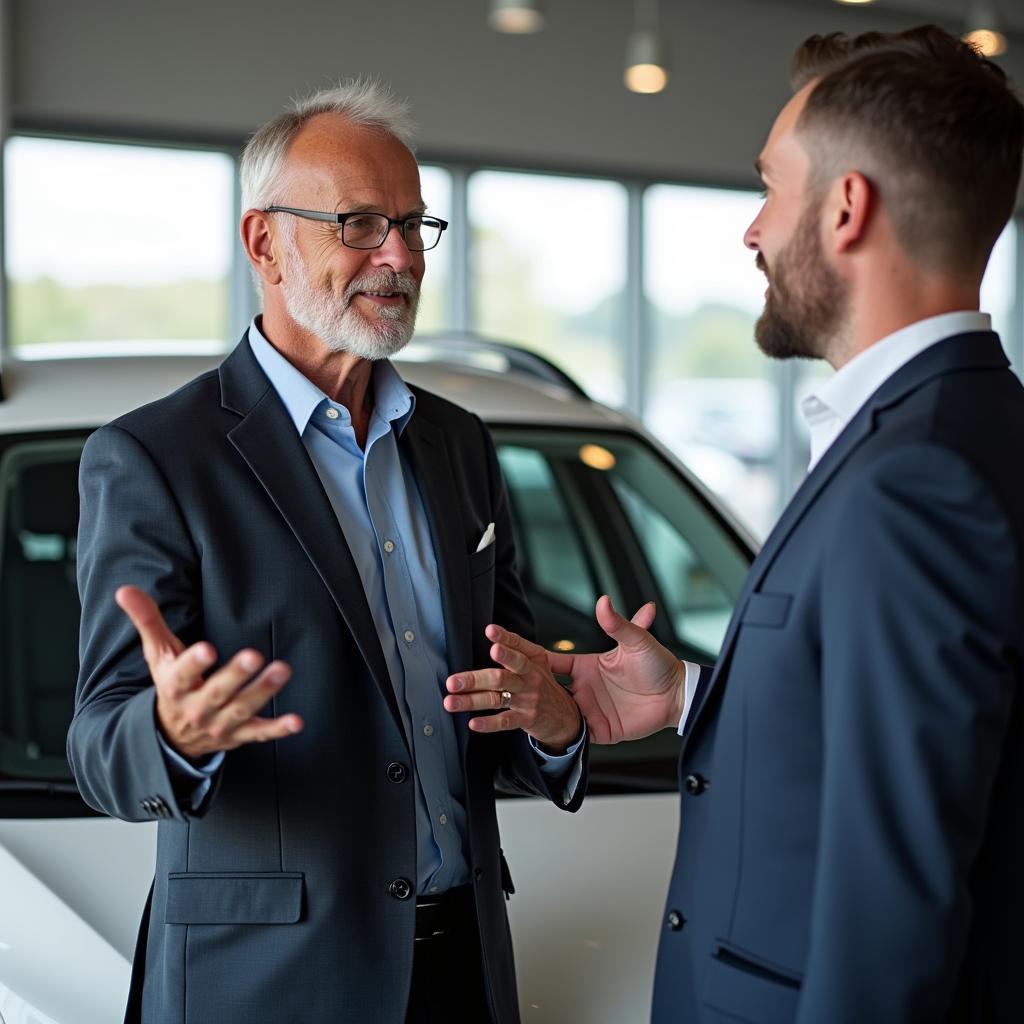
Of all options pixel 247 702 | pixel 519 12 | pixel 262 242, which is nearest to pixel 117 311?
pixel 519 12

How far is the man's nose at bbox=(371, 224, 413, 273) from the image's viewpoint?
1872mm

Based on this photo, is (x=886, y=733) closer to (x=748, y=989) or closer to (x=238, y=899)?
(x=748, y=989)

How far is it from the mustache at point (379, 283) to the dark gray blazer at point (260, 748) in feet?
0.83

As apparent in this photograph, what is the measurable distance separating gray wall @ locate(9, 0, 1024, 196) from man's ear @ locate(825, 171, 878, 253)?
23.3 ft

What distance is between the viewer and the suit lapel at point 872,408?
1.31m

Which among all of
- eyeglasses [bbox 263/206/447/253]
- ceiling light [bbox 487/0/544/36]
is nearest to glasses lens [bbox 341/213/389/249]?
eyeglasses [bbox 263/206/447/253]

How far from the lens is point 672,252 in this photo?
33.3 ft

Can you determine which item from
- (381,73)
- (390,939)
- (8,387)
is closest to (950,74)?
(390,939)

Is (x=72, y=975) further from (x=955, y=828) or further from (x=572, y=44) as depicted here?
(x=572, y=44)

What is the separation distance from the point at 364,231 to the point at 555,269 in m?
7.98

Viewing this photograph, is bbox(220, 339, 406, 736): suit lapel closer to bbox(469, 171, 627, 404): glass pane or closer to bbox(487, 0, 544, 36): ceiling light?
bbox(487, 0, 544, 36): ceiling light

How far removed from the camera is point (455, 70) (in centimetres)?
860

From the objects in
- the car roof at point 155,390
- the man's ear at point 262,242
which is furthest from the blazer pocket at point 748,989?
the car roof at point 155,390

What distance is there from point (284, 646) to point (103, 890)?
539 mm
